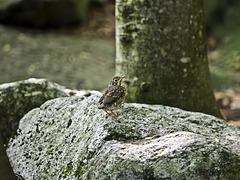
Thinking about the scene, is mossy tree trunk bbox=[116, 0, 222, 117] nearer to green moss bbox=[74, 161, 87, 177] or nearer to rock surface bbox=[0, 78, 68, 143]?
rock surface bbox=[0, 78, 68, 143]

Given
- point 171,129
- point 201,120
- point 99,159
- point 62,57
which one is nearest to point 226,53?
point 62,57

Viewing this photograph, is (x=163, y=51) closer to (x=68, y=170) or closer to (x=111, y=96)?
(x=111, y=96)

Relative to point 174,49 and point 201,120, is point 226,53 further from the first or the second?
point 201,120

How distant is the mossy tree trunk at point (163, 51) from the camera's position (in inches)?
188

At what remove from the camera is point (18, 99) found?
4758 millimetres

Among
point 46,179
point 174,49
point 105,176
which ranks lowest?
point 46,179

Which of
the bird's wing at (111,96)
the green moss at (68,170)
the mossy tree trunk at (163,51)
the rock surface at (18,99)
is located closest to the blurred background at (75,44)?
the mossy tree trunk at (163,51)

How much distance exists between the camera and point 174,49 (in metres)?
4.82

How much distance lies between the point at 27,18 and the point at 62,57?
7.02 ft

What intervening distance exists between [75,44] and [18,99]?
6397mm

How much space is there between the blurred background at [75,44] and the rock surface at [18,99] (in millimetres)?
3516

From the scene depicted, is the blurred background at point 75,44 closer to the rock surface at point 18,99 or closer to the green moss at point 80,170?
the rock surface at point 18,99

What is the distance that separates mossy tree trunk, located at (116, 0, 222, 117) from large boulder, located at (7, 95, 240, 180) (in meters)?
0.64

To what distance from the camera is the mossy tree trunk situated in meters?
4.77
